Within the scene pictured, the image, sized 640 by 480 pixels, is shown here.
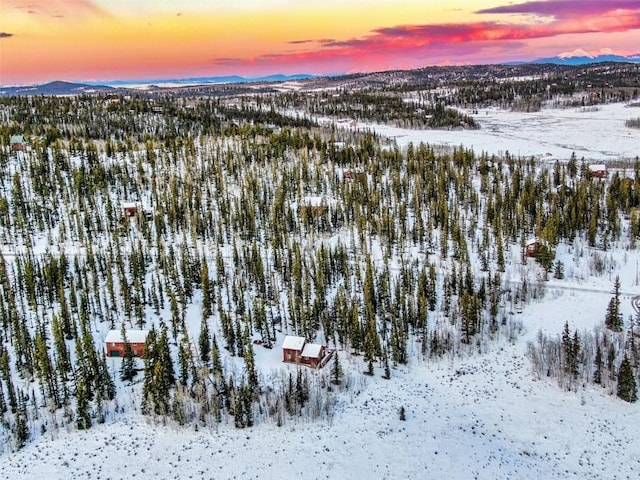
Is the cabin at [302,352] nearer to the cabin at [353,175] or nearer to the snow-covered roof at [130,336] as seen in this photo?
the snow-covered roof at [130,336]

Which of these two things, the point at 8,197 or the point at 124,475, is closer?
the point at 124,475

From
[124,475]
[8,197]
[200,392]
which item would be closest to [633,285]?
[200,392]

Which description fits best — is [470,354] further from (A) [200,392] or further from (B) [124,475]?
(B) [124,475]

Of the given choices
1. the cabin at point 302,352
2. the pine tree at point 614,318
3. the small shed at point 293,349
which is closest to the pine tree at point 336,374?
the cabin at point 302,352

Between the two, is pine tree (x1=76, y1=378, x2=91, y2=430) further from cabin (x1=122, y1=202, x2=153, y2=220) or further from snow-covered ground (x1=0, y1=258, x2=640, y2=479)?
cabin (x1=122, y1=202, x2=153, y2=220)

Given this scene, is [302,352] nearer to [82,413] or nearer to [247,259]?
[82,413]

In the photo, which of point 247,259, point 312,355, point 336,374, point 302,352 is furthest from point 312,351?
point 247,259
